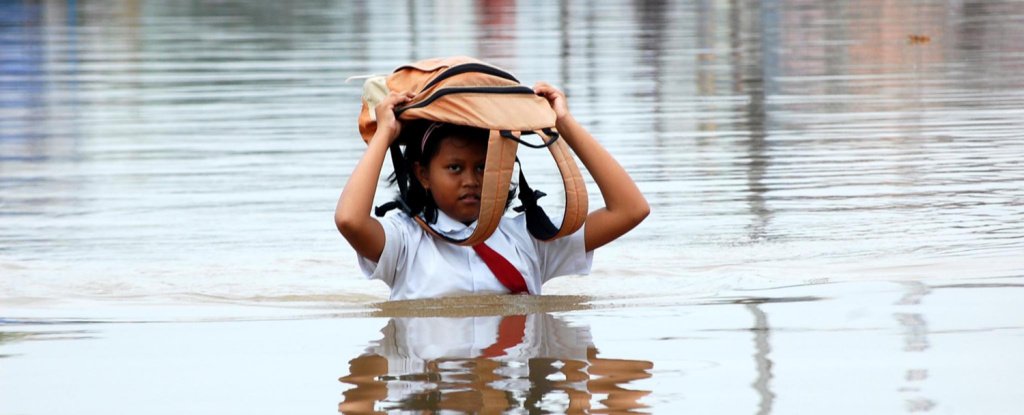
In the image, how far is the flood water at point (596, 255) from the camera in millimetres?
4883

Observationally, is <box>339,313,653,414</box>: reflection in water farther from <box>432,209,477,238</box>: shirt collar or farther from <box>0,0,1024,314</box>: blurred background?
<box>0,0,1024,314</box>: blurred background

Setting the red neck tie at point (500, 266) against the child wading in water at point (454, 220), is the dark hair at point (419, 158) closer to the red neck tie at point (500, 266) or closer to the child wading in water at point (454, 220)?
the child wading in water at point (454, 220)

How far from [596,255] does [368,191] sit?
9.64ft

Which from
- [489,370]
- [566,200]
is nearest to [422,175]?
[566,200]

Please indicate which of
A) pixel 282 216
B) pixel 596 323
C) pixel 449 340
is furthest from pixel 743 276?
pixel 282 216

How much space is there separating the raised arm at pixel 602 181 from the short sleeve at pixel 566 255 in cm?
4

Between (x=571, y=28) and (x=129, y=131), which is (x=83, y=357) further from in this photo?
(x=571, y=28)

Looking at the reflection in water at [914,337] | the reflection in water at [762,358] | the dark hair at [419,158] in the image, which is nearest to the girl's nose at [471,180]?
the dark hair at [419,158]

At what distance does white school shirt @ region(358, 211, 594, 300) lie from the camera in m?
5.81

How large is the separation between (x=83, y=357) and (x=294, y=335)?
70cm

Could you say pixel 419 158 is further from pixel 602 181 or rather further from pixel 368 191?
pixel 602 181

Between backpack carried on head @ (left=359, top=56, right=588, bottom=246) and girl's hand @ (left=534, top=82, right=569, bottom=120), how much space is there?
0.04 meters

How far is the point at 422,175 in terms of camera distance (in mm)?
5789

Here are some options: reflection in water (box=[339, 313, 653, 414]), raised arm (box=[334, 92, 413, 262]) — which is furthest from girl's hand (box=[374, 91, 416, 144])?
reflection in water (box=[339, 313, 653, 414])
